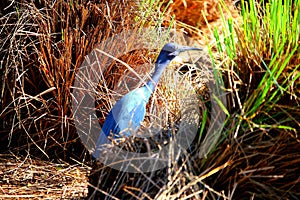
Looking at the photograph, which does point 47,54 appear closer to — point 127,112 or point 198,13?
point 127,112

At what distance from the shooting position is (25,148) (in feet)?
10.7

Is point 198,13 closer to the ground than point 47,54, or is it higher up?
closer to the ground

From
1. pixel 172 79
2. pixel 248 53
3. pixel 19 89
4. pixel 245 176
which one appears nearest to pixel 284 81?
pixel 248 53

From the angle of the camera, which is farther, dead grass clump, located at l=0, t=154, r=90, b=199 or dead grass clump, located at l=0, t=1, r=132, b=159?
dead grass clump, located at l=0, t=1, r=132, b=159

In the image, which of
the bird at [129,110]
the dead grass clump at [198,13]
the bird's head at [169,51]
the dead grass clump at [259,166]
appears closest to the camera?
the dead grass clump at [259,166]

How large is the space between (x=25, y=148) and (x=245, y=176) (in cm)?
170

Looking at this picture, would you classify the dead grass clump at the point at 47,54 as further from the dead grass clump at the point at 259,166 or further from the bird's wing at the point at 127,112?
the dead grass clump at the point at 259,166

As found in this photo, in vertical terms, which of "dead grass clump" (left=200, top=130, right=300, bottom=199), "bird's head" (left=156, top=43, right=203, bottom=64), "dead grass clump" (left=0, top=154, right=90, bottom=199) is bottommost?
"dead grass clump" (left=0, top=154, right=90, bottom=199)

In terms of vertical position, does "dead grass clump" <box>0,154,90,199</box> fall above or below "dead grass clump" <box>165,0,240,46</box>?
below

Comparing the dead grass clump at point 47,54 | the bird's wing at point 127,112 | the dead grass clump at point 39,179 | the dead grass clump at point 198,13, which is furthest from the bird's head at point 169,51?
the dead grass clump at point 198,13

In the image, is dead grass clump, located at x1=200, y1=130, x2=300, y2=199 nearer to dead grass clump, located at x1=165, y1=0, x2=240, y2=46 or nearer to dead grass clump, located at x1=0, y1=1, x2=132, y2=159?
dead grass clump, located at x1=0, y1=1, x2=132, y2=159

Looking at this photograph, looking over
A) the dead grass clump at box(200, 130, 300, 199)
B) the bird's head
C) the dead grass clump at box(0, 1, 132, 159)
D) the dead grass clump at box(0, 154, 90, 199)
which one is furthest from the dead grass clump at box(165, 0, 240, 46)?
the dead grass clump at box(200, 130, 300, 199)

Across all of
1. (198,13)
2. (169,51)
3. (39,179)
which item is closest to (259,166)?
(169,51)

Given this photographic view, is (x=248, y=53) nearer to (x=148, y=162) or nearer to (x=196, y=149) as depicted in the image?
(x=196, y=149)
